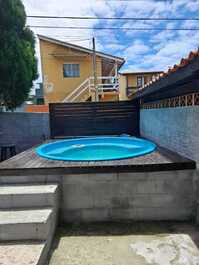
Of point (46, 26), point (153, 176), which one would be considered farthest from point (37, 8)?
point (153, 176)

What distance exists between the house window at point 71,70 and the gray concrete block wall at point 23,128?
294 inches

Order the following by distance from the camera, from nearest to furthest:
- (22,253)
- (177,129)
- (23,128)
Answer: (22,253) < (177,129) < (23,128)

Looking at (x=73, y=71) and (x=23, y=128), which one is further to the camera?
(x=73, y=71)

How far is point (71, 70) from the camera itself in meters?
15.1

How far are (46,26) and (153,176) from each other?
846 cm

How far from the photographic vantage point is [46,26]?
8836 mm

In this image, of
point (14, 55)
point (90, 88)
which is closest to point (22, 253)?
point (14, 55)

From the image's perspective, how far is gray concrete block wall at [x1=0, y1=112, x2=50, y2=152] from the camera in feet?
23.0

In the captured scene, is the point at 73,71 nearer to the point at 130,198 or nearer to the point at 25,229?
the point at 130,198

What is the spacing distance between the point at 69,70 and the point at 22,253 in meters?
14.4

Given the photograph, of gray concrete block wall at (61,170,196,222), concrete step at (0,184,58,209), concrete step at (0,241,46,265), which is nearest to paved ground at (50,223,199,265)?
gray concrete block wall at (61,170,196,222)

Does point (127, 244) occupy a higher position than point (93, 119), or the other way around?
point (93, 119)

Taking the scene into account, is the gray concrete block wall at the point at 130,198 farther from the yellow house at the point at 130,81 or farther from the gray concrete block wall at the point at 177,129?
the yellow house at the point at 130,81

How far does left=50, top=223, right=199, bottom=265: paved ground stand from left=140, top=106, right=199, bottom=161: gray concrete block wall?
127cm
